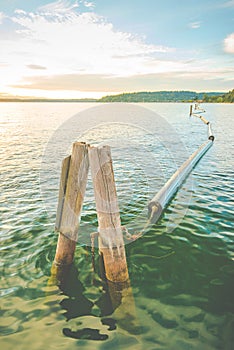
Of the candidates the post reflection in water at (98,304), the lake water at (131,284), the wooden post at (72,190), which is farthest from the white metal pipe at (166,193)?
the wooden post at (72,190)

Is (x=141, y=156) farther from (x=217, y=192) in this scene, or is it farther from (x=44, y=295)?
(x=44, y=295)

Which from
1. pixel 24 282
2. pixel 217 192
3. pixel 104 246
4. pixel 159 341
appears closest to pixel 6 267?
pixel 24 282

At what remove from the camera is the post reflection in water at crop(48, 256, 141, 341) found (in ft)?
13.7

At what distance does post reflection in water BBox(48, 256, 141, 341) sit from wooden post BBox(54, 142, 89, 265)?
84 centimetres

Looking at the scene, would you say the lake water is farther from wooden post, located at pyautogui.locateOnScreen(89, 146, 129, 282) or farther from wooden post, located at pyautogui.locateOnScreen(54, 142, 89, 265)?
wooden post, located at pyautogui.locateOnScreen(54, 142, 89, 265)

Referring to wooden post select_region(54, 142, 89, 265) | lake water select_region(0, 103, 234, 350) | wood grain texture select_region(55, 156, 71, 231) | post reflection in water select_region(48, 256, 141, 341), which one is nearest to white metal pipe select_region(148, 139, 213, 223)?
lake water select_region(0, 103, 234, 350)

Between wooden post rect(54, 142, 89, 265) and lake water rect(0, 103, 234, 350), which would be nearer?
lake water rect(0, 103, 234, 350)

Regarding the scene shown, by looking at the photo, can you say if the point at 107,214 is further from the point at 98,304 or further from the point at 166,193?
the point at 166,193

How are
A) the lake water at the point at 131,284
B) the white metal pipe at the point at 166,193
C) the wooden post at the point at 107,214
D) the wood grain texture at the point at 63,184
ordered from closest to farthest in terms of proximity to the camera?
the lake water at the point at 131,284
the wooden post at the point at 107,214
the wood grain texture at the point at 63,184
the white metal pipe at the point at 166,193

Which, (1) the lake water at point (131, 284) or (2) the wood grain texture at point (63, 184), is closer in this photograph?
(1) the lake water at point (131, 284)

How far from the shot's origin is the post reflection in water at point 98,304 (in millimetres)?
4168

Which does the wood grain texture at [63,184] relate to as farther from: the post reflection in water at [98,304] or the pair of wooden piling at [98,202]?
the post reflection in water at [98,304]

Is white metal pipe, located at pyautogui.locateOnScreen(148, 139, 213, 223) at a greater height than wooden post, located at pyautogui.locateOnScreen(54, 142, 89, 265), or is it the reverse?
wooden post, located at pyautogui.locateOnScreen(54, 142, 89, 265)

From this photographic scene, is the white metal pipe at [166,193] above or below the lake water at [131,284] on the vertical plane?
above
